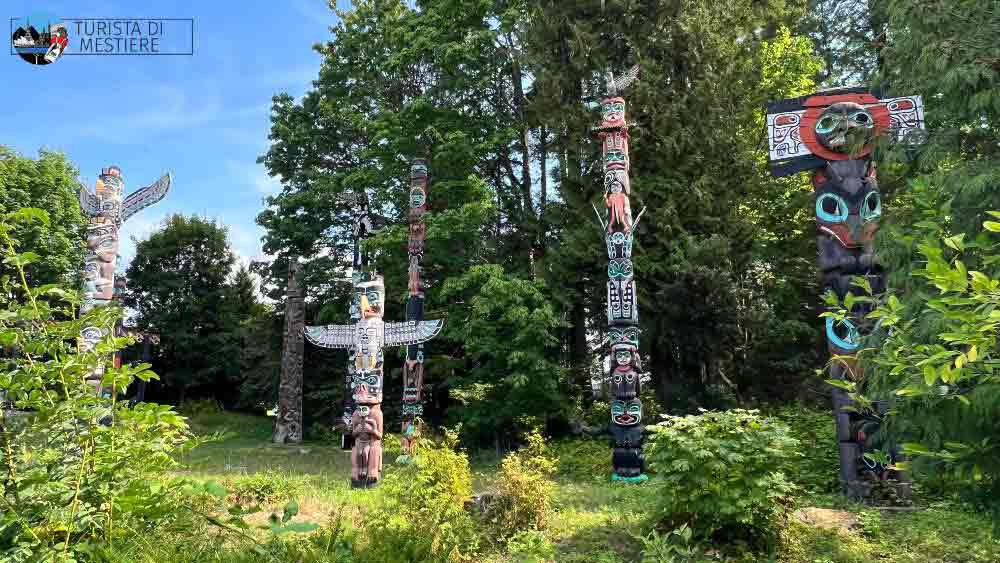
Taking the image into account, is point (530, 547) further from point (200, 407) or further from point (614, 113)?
point (200, 407)

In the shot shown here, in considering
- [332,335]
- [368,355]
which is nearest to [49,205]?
[332,335]

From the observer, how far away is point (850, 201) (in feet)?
29.7

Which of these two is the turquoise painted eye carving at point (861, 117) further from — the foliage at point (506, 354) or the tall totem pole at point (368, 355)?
the foliage at point (506, 354)

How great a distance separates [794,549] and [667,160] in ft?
38.7

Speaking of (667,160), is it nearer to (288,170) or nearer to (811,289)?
(811,289)

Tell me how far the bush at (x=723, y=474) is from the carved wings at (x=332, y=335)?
6.78m

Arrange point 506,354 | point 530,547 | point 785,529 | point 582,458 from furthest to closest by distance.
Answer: point 506,354 < point 582,458 < point 785,529 < point 530,547

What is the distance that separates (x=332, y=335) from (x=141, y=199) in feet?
24.3

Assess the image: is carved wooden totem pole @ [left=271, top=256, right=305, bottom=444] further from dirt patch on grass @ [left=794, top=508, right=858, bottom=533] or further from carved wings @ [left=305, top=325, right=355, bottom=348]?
dirt patch on grass @ [left=794, top=508, right=858, bottom=533]

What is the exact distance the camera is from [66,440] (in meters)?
2.75

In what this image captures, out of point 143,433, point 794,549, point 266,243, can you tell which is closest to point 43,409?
point 143,433

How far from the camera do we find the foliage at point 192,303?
26.6 metres

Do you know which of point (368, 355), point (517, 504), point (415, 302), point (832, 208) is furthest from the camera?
point (415, 302)

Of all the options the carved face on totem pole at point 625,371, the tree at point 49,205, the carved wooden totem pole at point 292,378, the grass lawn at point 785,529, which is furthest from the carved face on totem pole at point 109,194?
the carved face on totem pole at point 625,371
